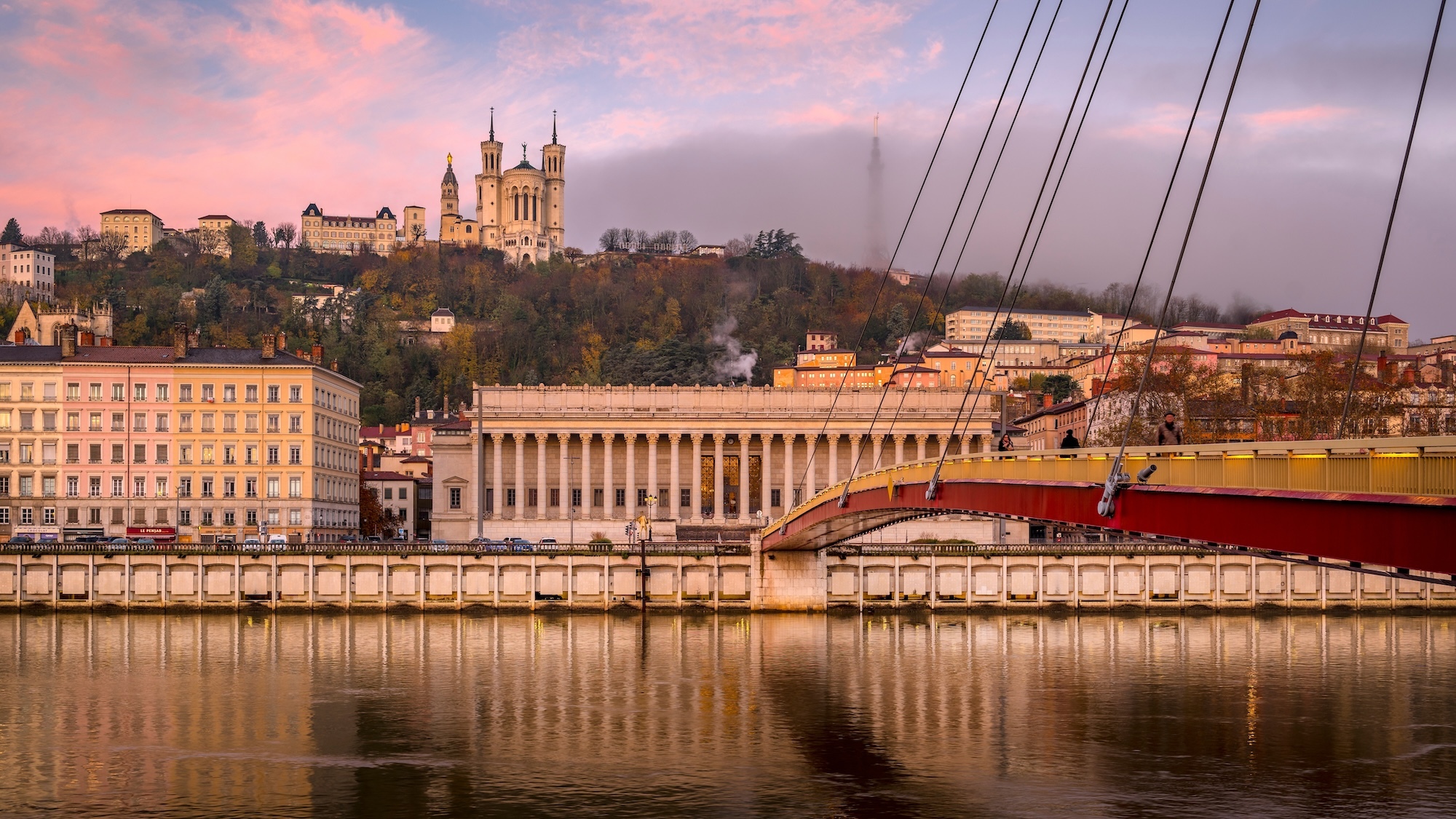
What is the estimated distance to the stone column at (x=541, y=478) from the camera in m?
129

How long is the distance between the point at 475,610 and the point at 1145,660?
36.4 metres

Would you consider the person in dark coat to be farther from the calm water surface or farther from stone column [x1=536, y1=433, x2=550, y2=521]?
stone column [x1=536, y1=433, x2=550, y2=521]

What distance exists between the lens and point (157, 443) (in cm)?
11112

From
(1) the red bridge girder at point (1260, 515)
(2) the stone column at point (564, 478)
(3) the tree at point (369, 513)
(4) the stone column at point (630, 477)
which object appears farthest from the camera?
(3) the tree at point (369, 513)

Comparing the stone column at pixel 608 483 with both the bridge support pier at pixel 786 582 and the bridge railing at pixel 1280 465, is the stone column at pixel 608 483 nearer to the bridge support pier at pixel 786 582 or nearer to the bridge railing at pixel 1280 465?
the bridge support pier at pixel 786 582

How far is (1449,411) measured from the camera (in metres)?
116

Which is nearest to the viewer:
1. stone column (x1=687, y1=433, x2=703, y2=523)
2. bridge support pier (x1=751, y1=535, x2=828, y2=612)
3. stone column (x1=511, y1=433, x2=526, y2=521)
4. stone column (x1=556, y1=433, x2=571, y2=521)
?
bridge support pier (x1=751, y1=535, x2=828, y2=612)

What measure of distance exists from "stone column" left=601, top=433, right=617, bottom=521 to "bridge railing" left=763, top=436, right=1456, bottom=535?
87.4 m

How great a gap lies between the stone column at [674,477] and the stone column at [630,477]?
3138mm

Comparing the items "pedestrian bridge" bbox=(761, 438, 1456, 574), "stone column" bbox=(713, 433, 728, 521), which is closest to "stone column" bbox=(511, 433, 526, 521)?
"stone column" bbox=(713, 433, 728, 521)

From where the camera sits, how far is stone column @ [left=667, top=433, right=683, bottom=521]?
130m

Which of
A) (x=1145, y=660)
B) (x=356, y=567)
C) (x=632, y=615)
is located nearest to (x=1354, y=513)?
(x=1145, y=660)

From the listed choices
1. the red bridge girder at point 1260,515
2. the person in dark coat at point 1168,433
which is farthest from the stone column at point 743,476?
the person in dark coat at point 1168,433

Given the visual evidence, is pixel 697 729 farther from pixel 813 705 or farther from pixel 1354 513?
pixel 1354 513
